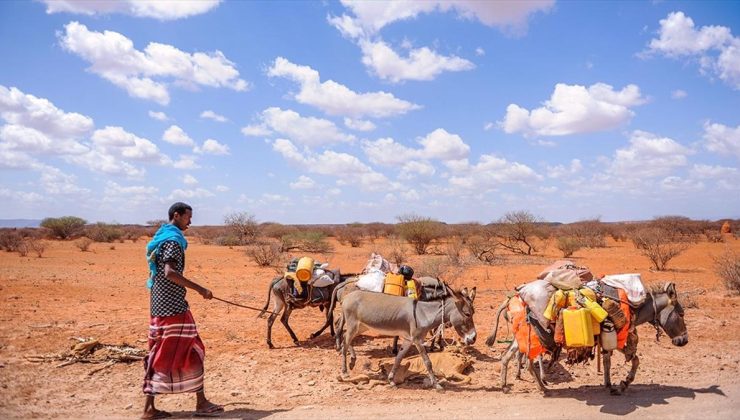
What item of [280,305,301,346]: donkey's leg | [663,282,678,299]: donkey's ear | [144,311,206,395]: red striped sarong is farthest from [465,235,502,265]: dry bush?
[144,311,206,395]: red striped sarong

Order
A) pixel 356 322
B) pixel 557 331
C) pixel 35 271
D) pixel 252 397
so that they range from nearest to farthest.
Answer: pixel 557 331, pixel 252 397, pixel 356 322, pixel 35 271

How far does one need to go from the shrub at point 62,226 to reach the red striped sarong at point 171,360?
4996 centimetres

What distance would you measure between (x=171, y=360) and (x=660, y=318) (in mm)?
6595

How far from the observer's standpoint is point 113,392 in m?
6.96

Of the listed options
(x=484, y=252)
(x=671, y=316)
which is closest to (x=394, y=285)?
(x=671, y=316)

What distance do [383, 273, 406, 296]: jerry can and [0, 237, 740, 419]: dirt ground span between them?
1.34 metres

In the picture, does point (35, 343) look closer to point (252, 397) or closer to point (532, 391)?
point (252, 397)

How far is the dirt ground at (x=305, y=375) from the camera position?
245 inches

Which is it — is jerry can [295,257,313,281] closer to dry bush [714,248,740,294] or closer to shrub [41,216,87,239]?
dry bush [714,248,740,294]

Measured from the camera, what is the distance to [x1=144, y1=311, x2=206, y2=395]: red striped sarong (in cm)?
572

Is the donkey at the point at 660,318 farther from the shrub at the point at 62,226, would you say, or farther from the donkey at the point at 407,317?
the shrub at the point at 62,226

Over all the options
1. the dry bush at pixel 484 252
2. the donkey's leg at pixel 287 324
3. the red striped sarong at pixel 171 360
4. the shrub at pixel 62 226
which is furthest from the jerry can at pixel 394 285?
the shrub at pixel 62 226

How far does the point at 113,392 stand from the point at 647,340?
9912 mm

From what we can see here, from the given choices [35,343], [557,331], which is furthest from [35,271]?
[557,331]
